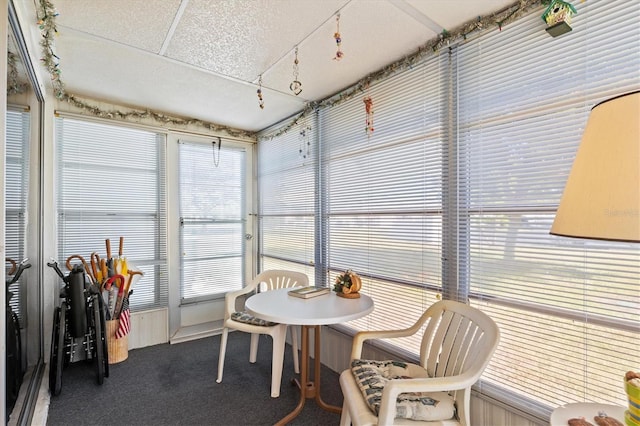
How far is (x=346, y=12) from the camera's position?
5.65 ft

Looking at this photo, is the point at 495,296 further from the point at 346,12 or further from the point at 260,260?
the point at 260,260

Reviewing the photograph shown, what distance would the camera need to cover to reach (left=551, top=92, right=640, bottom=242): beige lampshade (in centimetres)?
68

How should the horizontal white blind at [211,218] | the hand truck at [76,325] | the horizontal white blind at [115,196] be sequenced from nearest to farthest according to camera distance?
the hand truck at [76,325]
the horizontal white blind at [115,196]
the horizontal white blind at [211,218]

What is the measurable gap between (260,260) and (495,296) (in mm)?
2963

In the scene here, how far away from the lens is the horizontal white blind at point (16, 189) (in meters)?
1.63

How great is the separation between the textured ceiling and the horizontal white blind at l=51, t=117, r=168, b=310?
1.58 feet

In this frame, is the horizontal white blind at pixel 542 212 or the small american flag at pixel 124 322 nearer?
the horizontal white blind at pixel 542 212

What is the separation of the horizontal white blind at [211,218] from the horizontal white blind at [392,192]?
1.62 m

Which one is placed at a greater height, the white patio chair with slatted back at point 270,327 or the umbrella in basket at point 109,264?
the umbrella in basket at point 109,264

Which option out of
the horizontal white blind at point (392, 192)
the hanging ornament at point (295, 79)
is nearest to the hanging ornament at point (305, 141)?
the horizontal white blind at point (392, 192)

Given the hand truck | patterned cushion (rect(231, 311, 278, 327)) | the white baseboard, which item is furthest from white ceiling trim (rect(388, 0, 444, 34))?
the white baseboard

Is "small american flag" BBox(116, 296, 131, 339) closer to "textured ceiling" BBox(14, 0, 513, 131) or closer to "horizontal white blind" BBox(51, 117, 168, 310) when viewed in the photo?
"horizontal white blind" BBox(51, 117, 168, 310)

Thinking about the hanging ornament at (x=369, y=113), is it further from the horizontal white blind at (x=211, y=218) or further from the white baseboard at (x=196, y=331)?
the white baseboard at (x=196, y=331)

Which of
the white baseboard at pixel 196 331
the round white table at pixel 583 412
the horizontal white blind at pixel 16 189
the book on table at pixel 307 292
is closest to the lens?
the round white table at pixel 583 412
